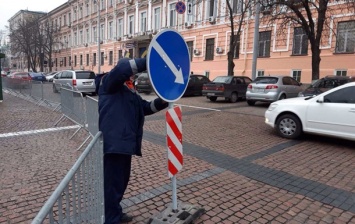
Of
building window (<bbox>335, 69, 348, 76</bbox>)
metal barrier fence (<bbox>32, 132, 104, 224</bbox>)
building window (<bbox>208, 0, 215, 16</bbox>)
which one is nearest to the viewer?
metal barrier fence (<bbox>32, 132, 104, 224</bbox>)

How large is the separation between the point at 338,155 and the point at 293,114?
1621mm

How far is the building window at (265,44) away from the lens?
21922 millimetres

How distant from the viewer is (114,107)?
2.77 meters

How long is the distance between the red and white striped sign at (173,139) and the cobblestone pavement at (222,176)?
0.72m

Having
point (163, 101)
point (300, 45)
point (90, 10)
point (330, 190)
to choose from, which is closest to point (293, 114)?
point (330, 190)

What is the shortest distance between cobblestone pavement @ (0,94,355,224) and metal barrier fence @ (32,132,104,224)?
3.02ft

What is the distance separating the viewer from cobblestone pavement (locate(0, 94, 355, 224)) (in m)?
3.50

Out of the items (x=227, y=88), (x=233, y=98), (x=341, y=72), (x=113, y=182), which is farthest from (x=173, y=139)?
(x=341, y=72)

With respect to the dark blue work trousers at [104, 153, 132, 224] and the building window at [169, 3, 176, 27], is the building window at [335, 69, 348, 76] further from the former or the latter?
the dark blue work trousers at [104, 153, 132, 224]

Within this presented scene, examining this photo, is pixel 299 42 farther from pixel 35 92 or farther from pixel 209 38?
pixel 35 92

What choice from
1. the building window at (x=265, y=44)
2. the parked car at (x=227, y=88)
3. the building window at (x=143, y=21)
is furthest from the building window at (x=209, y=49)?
the building window at (x=143, y=21)

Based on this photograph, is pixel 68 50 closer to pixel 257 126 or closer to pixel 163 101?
pixel 257 126

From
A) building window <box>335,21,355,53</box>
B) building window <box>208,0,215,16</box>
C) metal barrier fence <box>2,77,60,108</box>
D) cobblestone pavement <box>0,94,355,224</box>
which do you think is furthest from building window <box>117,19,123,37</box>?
cobblestone pavement <box>0,94,355,224</box>

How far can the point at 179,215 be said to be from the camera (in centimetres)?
315
